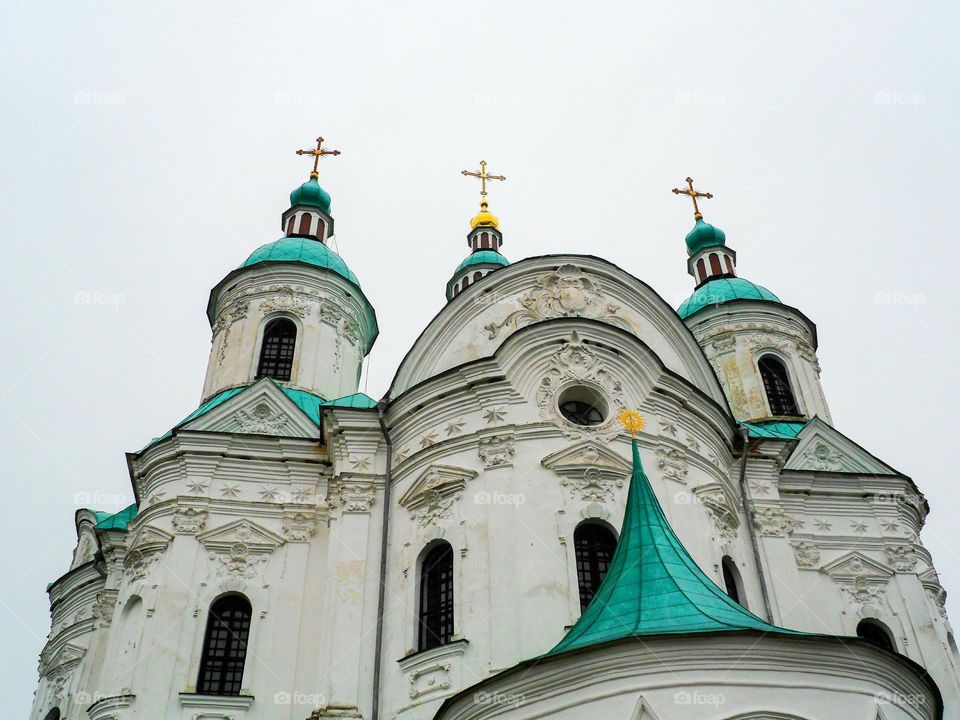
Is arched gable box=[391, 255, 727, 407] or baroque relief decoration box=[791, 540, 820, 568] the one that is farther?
baroque relief decoration box=[791, 540, 820, 568]

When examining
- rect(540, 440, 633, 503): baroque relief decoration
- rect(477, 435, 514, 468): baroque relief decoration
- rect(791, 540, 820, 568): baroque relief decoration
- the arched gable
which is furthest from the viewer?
rect(791, 540, 820, 568): baroque relief decoration

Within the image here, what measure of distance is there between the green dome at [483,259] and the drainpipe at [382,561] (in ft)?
49.5

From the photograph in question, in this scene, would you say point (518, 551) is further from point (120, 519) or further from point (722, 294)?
point (722, 294)

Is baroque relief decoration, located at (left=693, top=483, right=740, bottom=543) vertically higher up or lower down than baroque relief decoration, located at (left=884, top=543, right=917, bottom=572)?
lower down

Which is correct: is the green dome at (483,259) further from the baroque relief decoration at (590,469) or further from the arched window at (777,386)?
the baroque relief decoration at (590,469)

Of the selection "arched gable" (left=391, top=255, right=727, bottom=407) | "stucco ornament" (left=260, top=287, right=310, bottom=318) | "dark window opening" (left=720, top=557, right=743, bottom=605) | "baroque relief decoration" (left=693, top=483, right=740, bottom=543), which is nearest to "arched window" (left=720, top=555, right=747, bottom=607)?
"dark window opening" (left=720, top=557, right=743, bottom=605)

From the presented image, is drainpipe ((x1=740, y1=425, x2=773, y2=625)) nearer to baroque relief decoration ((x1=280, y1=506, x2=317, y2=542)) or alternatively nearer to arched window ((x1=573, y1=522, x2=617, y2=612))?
arched window ((x1=573, y1=522, x2=617, y2=612))

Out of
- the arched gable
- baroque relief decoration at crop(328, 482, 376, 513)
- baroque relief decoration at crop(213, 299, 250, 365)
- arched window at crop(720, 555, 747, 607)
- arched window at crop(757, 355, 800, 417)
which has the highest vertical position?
baroque relief decoration at crop(213, 299, 250, 365)

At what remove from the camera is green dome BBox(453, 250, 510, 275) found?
31.5 metres

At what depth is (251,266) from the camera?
73.3 ft

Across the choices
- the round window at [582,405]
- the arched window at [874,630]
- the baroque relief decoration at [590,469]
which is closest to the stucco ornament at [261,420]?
the round window at [582,405]

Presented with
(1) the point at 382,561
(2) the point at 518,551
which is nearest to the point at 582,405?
(2) the point at 518,551

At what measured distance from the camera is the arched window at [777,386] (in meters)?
22.1

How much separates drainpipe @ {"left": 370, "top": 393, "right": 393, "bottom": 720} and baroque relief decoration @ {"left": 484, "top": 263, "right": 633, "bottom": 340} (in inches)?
93.8
